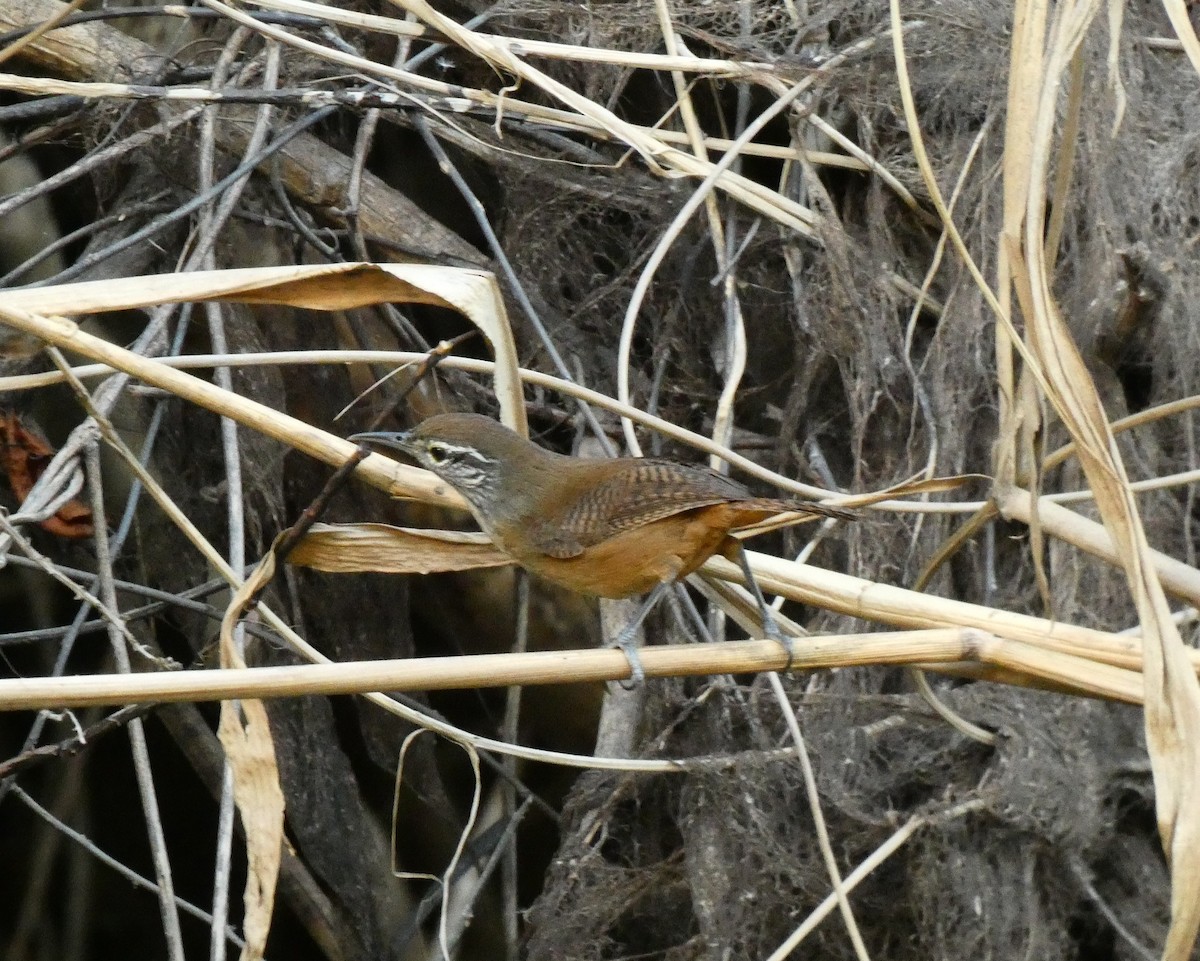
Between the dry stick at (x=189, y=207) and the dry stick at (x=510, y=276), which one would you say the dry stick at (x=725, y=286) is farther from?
the dry stick at (x=189, y=207)

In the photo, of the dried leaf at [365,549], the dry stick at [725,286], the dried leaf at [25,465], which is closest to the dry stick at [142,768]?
the dried leaf at [25,465]

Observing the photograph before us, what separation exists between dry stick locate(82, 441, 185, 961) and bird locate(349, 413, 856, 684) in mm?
550

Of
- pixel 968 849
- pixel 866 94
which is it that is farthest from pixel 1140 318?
pixel 968 849

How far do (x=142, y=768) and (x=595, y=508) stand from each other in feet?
3.20

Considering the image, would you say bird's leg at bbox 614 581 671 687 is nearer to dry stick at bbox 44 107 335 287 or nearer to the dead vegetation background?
the dead vegetation background

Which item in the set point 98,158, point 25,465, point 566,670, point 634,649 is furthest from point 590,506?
point 98,158

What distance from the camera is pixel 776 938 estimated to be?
2.98 m

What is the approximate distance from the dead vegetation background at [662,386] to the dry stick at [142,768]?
19cm

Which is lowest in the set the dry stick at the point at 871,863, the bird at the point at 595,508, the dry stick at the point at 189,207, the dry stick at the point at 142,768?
the dry stick at the point at 871,863

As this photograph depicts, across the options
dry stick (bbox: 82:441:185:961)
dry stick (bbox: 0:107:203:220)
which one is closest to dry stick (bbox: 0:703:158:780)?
dry stick (bbox: 82:441:185:961)

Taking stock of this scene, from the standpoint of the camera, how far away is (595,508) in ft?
7.86

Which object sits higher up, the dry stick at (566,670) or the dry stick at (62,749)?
the dry stick at (566,670)

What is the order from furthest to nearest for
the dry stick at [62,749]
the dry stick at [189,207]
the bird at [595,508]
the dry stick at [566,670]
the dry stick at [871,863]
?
the dry stick at [189,207] → the dry stick at [871,863] → the bird at [595,508] → the dry stick at [62,749] → the dry stick at [566,670]

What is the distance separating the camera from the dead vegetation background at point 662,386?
9.70 ft
